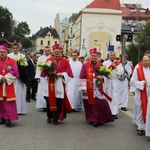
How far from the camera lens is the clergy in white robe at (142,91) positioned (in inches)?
329

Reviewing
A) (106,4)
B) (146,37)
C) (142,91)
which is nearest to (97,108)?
(142,91)

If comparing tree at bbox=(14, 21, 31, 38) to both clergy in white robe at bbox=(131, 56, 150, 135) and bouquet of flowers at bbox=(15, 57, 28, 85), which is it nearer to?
bouquet of flowers at bbox=(15, 57, 28, 85)

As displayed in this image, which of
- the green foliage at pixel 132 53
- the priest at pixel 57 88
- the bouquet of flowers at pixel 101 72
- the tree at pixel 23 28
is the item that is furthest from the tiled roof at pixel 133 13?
the priest at pixel 57 88

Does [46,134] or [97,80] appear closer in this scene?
[46,134]

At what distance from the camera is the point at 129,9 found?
9862 cm

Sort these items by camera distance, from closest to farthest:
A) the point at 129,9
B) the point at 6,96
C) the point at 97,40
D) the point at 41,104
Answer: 1. the point at 6,96
2. the point at 41,104
3. the point at 97,40
4. the point at 129,9

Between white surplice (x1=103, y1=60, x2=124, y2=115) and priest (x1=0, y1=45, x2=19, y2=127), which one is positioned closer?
priest (x1=0, y1=45, x2=19, y2=127)

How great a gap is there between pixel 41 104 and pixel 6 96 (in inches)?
119

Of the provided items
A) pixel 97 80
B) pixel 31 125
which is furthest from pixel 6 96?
pixel 97 80

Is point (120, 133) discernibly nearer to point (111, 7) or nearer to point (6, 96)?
point (6, 96)

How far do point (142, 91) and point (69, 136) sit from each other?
191cm

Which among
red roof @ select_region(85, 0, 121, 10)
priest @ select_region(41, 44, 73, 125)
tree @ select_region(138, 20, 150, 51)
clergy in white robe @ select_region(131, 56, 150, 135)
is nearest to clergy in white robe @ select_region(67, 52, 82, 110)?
priest @ select_region(41, 44, 73, 125)

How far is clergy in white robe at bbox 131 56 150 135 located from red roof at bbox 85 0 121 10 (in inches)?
2921

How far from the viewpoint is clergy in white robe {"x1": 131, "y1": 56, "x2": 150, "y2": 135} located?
8.36m
